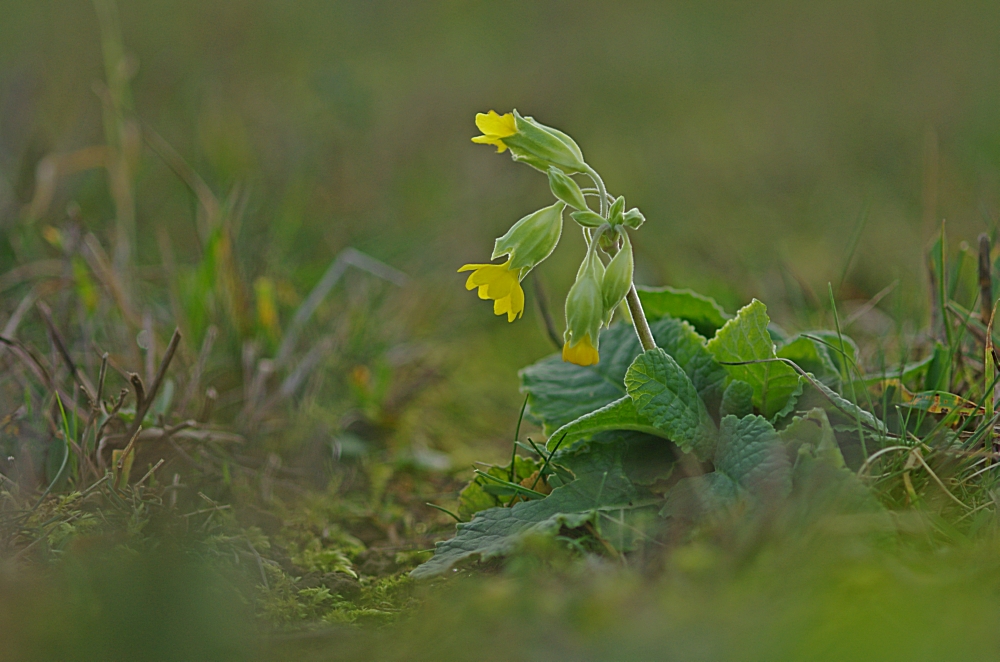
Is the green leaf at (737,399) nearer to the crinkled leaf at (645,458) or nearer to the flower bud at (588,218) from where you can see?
the crinkled leaf at (645,458)

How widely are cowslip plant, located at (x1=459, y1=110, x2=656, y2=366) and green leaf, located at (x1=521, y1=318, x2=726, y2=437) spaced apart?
0.20 m

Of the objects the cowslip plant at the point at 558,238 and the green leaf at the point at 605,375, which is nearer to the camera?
the cowslip plant at the point at 558,238

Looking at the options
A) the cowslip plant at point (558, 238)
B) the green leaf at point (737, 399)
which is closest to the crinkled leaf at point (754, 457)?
the green leaf at point (737, 399)

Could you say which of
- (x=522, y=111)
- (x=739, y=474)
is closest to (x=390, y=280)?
(x=739, y=474)

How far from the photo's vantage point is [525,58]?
708 cm

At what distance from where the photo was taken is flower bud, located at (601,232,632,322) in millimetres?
1538

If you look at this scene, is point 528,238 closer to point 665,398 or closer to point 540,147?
point 540,147

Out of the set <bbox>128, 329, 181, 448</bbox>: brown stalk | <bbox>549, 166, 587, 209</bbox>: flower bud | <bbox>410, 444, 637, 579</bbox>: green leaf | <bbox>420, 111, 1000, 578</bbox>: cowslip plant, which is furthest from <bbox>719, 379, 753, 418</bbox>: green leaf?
<bbox>128, 329, 181, 448</bbox>: brown stalk

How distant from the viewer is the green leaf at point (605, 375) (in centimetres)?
181

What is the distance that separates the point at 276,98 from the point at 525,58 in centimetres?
256

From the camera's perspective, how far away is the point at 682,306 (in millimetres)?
2074

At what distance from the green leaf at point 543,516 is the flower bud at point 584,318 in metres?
0.24

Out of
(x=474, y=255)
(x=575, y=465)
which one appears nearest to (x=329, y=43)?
(x=474, y=255)

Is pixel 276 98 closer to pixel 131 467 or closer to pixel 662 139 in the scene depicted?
pixel 662 139
